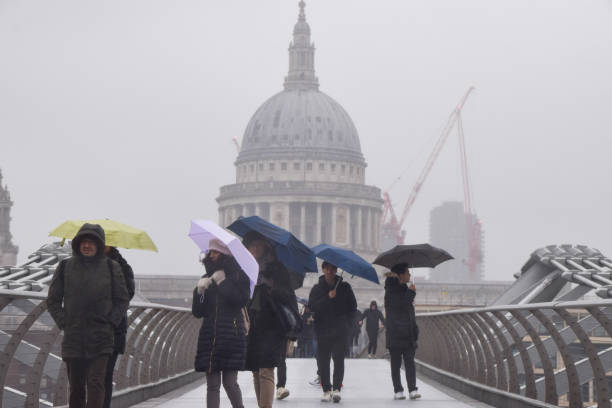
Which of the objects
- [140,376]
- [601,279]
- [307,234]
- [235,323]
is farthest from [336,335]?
[307,234]

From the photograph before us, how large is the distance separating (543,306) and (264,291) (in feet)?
8.63

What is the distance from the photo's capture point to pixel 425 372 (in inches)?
1023

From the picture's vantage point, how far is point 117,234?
41.7 ft

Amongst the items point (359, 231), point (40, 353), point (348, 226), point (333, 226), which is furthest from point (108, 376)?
point (359, 231)

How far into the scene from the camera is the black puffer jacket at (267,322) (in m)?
13.2

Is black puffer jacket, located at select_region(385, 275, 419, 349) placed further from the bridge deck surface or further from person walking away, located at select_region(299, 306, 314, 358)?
person walking away, located at select_region(299, 306, 314, 358)

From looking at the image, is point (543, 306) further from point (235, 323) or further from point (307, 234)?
point (307, 234)

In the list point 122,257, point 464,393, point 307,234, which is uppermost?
point 307,234

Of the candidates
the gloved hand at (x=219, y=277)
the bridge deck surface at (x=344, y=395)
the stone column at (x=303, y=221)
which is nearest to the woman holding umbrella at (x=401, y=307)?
the bridge deck surface at (x=344, y=395)

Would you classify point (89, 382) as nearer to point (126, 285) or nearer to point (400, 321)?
point (126, 285)

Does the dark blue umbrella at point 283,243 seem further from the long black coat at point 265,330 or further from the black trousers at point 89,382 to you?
the black trousers at point 89,382

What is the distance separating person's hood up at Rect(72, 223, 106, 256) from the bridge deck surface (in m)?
5.90

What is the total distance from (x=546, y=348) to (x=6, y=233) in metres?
109

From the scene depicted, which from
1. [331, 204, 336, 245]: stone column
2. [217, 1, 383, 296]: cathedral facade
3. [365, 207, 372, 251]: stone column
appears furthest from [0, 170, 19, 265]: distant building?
[365, 207, 372, 251]: stone column
